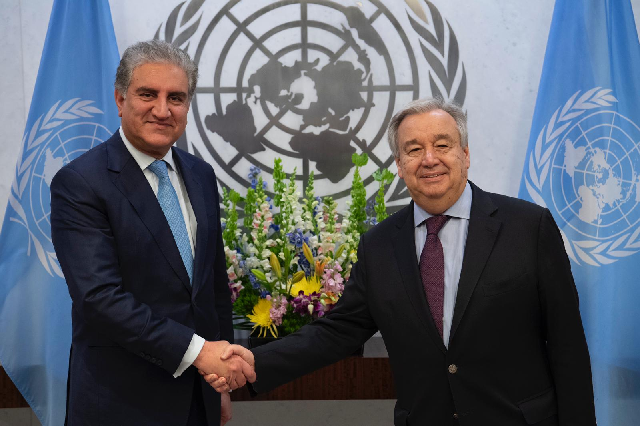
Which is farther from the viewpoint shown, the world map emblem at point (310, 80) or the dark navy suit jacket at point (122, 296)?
the world map emblem at point (310, 80)

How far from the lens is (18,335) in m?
3.12

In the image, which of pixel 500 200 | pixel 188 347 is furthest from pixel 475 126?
pixel 188 347

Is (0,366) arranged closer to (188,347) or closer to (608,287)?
(188,347)

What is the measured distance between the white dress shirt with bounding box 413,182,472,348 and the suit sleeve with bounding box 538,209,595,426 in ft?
0.75

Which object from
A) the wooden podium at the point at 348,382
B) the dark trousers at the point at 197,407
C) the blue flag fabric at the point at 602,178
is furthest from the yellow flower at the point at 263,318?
the blue flag fabric at the point at 602,178

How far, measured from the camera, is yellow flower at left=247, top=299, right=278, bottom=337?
2861 mm

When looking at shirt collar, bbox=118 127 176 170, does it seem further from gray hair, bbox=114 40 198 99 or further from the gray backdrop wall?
the gray backdrop wall

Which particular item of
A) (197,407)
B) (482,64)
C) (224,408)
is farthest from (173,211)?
(482,64)

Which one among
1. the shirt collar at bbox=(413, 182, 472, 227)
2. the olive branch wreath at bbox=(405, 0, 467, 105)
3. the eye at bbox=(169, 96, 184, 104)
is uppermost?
the olive branch wreath at bbox=(405, 0, 467, 105)

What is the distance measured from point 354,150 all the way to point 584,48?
124 centimetres

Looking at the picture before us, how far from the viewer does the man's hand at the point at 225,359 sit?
6.79ft

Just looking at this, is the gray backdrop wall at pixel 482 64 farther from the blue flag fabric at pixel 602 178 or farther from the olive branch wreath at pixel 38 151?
the olive branch wreath at pixel 38 151

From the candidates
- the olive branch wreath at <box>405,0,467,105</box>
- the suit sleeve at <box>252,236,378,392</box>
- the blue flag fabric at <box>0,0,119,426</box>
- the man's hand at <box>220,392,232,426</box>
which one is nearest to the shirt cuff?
the suit sleeve at <box>252,236,378,392</box>

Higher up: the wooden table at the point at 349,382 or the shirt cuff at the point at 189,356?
the shirt cuff at the point at 189,356
